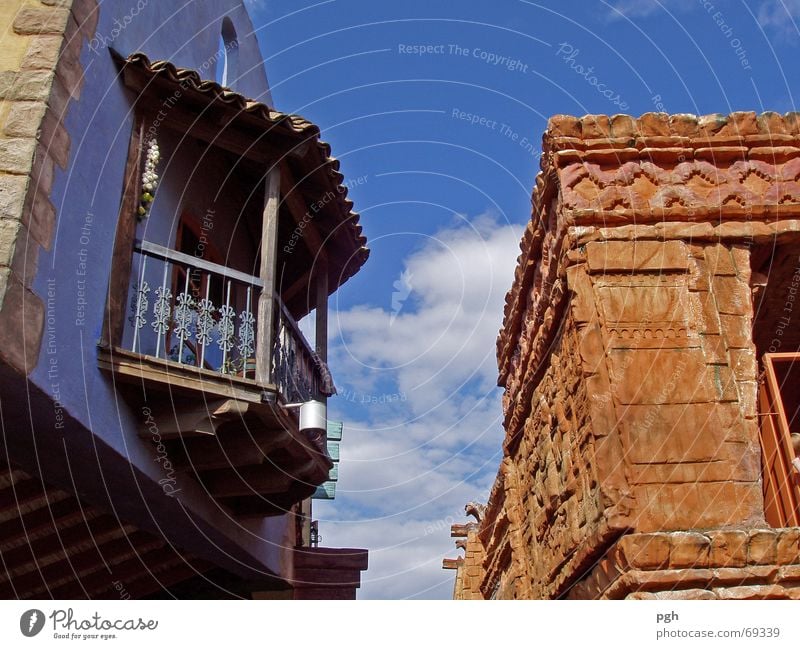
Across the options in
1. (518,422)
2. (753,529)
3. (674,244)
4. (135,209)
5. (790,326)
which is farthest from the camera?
(518,422)

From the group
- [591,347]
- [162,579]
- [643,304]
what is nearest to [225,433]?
[162,579]

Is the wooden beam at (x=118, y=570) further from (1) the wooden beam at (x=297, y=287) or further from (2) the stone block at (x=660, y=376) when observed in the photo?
(2) the stone block at (x=660, y=376)

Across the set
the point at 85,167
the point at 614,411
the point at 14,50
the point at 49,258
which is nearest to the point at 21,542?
the point at 49,258

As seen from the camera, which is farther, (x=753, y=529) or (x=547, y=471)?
(x=547, y=471)

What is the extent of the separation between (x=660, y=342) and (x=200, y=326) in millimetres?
3161

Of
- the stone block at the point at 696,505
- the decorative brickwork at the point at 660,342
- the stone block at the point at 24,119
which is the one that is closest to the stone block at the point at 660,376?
the decorative brickwork at the point at 660,342

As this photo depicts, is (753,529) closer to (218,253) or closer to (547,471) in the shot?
(547,471)

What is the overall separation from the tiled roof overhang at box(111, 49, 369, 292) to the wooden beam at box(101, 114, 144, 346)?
375mm

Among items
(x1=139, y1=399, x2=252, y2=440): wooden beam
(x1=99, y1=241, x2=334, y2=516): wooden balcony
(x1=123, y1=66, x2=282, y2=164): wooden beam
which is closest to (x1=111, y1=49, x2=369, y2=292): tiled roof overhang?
(x1=123, y1=66, x2=282, y2=164): wooden beam

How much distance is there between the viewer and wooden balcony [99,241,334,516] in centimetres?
546

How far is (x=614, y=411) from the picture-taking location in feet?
13.7

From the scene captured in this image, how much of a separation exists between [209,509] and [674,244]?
4108 mm

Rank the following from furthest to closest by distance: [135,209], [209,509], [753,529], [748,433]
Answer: [209,509]
[135,209]
[748,433]
[753,529]

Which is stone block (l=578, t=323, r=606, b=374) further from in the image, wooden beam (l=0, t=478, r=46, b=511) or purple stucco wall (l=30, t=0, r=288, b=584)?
wooden beam (l=0, t=478, r=46, b=511)
